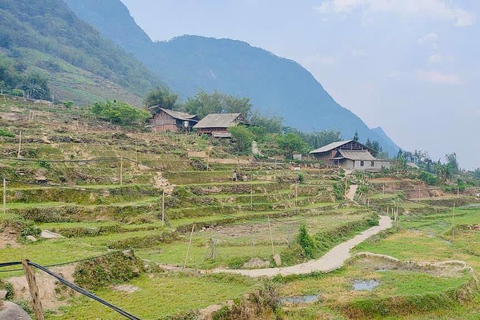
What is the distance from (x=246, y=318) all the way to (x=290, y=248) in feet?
28.1

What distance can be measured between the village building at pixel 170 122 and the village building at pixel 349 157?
21.2 metres

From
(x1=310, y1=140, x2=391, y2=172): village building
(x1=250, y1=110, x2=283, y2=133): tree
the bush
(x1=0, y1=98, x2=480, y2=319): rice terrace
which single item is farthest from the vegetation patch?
(x1=250, y1=110, x2=283, y2=133): tree

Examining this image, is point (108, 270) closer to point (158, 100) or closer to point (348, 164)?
point (348, 164)

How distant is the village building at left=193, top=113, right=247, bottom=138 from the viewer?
57.5 m

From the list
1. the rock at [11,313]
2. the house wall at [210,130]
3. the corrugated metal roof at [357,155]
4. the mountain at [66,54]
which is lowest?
the rock at [11,313]

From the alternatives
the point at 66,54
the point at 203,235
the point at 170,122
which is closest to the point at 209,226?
the point at 203,235

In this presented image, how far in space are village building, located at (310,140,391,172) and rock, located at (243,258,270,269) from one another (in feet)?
144

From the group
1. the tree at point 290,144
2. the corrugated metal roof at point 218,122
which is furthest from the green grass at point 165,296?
the tree at point 290,144

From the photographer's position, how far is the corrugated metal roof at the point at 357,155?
202 feet

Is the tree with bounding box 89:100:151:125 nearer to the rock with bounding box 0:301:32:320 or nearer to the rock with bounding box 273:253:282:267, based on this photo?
the rock with bounding box 273:253:282:267

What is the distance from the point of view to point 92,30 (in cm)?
14750

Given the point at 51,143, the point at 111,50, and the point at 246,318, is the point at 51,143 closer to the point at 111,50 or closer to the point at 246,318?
the point at 246,318

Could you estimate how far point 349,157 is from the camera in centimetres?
6119

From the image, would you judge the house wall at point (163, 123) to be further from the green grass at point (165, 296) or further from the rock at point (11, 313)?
the rock at point (11, 313)
